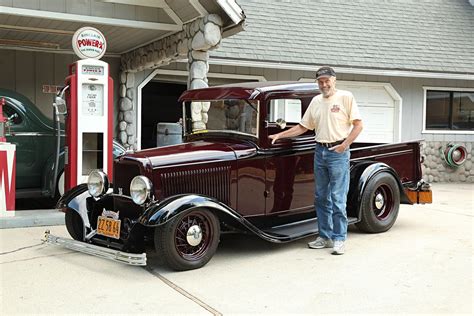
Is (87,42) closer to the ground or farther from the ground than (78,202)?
farther from the ground

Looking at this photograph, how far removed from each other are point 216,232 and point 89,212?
4.84 feet

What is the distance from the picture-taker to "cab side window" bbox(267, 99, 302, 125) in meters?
5.77

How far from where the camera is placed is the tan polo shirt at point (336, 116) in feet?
17.8

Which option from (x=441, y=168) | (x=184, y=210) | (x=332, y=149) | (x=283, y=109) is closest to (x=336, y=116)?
(x=332, y=149)

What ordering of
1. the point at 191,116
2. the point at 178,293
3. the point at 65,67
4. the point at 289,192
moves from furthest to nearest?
the point at 65,67, the point at 191,116, the point at 289,192, the point at 178,293

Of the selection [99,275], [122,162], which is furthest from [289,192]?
[99,275]

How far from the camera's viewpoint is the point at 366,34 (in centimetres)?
1359

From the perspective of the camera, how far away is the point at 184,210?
15.1 feet

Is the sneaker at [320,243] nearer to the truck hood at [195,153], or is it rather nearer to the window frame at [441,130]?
the truck hood at [195,153]

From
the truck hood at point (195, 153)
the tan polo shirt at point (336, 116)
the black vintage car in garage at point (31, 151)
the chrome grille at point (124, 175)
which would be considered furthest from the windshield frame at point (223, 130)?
the black vintage car in garage at point (31, 151)

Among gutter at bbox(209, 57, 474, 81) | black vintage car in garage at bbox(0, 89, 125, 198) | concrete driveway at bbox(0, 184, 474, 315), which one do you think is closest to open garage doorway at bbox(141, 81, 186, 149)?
gutter at bbox(209, 57, 474, 81)

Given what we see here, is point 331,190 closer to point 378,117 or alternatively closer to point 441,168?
point 378,117

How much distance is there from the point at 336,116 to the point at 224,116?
3.96 feet

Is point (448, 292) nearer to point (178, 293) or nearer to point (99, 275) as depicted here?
point (178, 293)
